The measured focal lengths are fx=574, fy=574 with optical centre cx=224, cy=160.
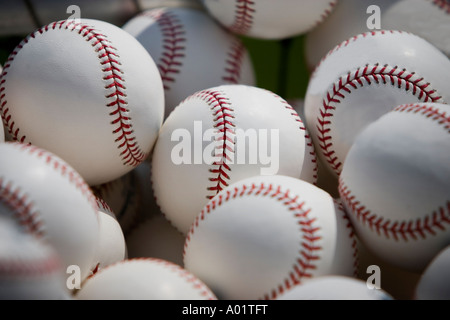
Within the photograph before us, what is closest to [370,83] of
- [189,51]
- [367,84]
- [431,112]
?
[367,84]

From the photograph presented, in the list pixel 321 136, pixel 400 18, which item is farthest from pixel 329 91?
pixel 400 18

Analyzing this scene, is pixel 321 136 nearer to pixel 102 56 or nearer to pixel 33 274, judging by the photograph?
pixel 102 56

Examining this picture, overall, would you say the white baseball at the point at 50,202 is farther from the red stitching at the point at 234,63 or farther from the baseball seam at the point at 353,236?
the red stitching at the point at 234,63

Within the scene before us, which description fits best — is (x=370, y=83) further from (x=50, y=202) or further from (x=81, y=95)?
(x=50, y=202)

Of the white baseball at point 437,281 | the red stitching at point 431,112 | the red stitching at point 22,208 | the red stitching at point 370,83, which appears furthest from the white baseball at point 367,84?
the red stitching at point 22,208

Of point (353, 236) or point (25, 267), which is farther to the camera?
point (353, 236)
